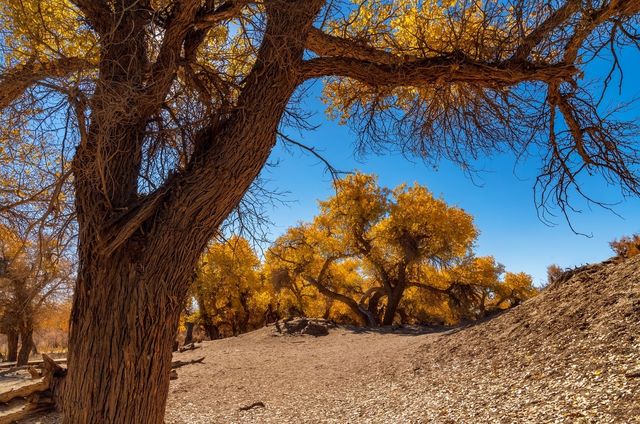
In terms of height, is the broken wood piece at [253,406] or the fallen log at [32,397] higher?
the fallen log at [32,397]

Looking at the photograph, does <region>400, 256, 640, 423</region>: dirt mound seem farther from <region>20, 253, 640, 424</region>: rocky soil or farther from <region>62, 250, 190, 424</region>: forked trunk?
<region>62, 250, 190, 424</region>: forked trunk

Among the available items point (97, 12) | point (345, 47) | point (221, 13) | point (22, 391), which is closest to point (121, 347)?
point (221, 13)

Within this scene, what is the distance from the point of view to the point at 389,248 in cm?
1817

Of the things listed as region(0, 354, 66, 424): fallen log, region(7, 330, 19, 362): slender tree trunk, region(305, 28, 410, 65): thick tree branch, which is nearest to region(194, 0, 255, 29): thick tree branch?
region(305, 28, 410, 65): thick tree branch

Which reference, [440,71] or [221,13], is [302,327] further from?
[221,13]

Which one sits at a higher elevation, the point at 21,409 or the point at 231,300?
the point at 231,300

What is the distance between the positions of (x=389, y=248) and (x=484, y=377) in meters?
13.0

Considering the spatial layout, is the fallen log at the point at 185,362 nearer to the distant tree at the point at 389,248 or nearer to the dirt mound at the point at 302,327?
the dirt mound at the point at 302,327

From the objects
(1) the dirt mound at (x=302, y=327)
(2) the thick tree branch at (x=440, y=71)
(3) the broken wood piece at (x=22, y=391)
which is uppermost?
(2) the thick tree branch at (x=440, y=71)

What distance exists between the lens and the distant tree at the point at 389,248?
1772 centimetres

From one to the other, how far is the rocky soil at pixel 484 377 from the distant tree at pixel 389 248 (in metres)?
8.18

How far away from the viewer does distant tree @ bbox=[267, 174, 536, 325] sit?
17719 mm

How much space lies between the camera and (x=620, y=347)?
13.1 ft

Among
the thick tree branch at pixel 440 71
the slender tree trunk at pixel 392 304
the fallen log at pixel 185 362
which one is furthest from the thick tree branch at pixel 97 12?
the slender tree trunk at pixel 392 304
